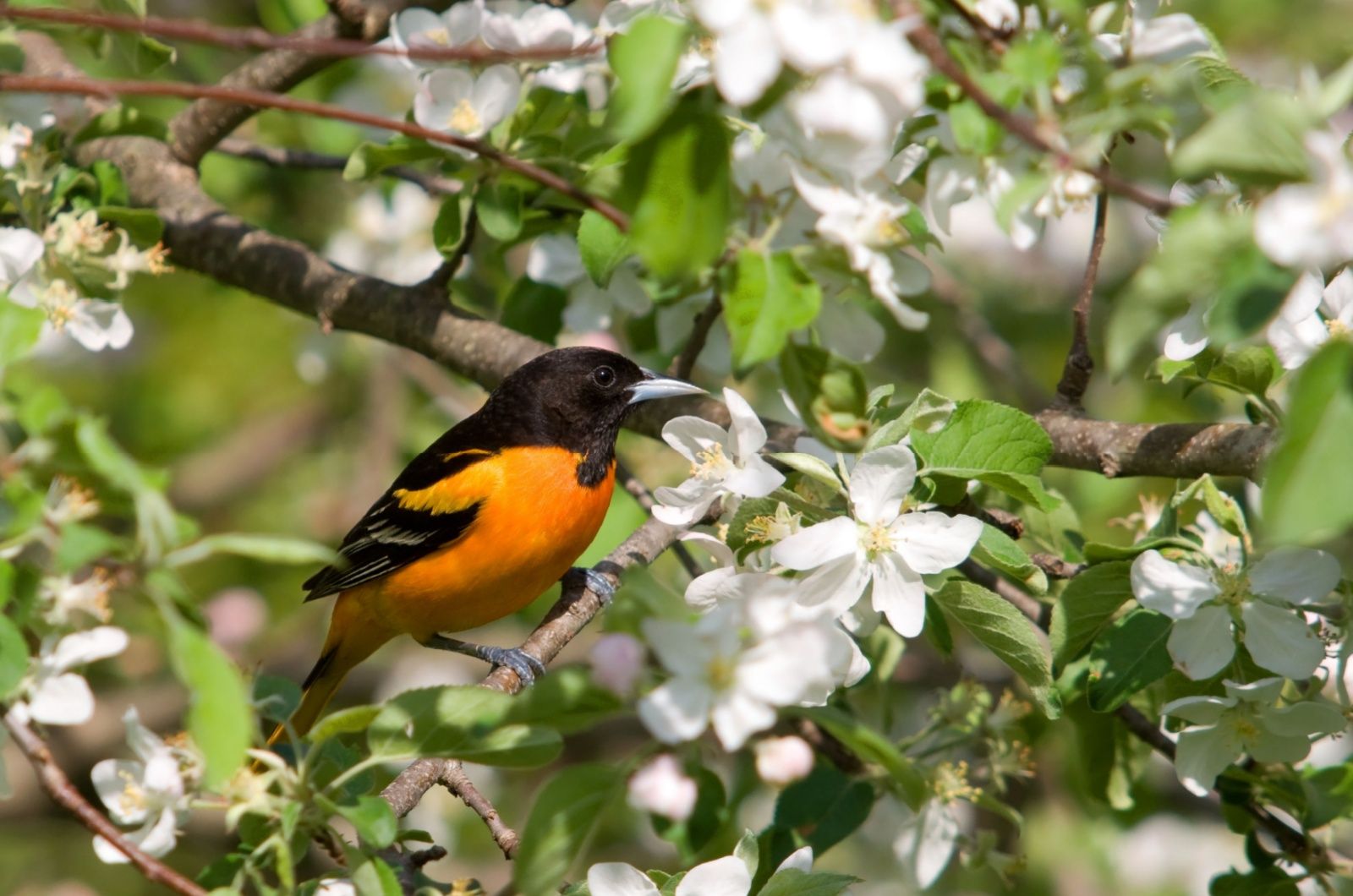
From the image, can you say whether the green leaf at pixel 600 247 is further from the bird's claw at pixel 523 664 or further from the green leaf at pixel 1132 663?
the green leaf at pixel 1132 663

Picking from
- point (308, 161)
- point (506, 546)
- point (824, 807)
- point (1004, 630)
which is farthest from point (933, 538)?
point (308, 161)

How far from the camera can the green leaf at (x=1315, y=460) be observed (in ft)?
4.85

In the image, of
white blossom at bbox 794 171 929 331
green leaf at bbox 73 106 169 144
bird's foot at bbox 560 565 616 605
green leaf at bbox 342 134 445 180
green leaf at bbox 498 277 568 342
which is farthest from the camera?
green leaf at bbox 498 277 568 342

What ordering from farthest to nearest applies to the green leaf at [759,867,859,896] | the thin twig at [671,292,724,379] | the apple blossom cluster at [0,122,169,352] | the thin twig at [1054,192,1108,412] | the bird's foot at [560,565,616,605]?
the bird's foot at [560,565,616,605]
the thin twig at [671,292,724,379]
the apple blossom cluster at [0,122,169,352]
the thin twig at [1054,192,1108,412]
the green leaf at [759,867,859,896]

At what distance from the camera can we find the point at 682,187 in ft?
5.68

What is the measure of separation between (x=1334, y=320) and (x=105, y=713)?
5.20m

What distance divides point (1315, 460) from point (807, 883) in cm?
121

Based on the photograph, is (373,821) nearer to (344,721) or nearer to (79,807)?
(344,721)

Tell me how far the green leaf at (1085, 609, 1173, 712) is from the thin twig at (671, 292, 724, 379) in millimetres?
1179

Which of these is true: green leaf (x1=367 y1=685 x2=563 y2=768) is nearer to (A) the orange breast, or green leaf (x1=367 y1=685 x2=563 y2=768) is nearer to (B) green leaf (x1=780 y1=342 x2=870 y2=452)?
(B) green leaf (x1=780 y1=342 x2=870 y2=452)

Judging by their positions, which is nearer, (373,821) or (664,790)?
(664,790)

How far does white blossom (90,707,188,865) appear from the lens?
6.77 ft

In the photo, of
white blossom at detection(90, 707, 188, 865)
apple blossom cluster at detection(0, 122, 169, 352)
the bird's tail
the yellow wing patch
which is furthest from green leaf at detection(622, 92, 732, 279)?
the bird's tail

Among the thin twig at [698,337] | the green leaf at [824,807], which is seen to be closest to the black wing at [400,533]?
the thin twig at [698,337]
